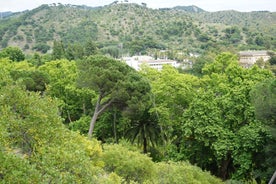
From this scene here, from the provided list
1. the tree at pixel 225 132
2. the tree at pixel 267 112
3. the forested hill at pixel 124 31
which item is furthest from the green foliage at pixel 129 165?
the forested hill at pixel 124 31

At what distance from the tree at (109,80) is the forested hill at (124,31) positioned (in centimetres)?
7133

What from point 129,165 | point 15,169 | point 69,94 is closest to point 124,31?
point 69,94

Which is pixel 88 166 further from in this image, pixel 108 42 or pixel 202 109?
pixel 108 42

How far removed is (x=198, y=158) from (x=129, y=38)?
304 feet

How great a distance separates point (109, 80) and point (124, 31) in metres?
96.1

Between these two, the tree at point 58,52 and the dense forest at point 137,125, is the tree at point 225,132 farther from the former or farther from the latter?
the tree at point 58,52

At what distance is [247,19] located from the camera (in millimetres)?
175250

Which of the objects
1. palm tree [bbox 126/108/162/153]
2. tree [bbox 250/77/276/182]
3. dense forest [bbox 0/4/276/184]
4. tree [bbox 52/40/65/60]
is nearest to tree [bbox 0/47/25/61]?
tree [bbox 52/40/65/60]

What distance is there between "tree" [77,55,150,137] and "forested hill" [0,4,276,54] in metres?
71.3

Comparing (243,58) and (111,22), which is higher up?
(111,22)

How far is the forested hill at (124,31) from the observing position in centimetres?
9656

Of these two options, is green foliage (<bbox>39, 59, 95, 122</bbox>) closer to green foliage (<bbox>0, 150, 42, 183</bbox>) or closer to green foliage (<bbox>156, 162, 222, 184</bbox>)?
green foliage (<bbox>156, 162, 222, 184</bbox>)

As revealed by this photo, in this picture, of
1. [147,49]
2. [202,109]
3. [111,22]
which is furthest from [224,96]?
[111,22]

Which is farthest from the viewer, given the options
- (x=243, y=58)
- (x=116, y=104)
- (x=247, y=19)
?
(x=247, y=19)
